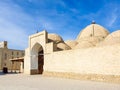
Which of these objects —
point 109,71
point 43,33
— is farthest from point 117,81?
point 43,33

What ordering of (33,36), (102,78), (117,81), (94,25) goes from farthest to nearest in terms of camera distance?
(94,25) < (33,36) < (102,78) < (117,81)

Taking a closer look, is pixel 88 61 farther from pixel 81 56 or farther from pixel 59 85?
pixel 59 85

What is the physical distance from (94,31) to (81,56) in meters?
13.9

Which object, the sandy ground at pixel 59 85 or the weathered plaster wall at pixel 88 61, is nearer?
the sandy ground at pixel 59 85

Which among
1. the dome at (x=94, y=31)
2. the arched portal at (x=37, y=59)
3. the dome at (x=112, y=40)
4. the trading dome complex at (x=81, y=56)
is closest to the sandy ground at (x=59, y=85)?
the trading dome complex at (x=81, y=56)

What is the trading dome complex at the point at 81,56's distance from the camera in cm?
1497

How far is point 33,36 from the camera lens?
2762 centimetres

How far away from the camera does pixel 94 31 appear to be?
101 ft

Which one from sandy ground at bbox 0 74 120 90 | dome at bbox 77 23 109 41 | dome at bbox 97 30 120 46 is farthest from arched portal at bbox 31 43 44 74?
sandy ground at bbox 0 74 120 90

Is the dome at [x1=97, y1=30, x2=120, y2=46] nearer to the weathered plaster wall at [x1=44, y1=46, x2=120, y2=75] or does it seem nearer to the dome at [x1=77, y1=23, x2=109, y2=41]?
the weathered plaster wall at [x1=44, y1=46, x2=120, y2=75]

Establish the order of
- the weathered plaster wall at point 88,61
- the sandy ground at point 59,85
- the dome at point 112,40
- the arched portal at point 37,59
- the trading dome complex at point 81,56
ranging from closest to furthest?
the sandy ground at point 59,85 < the weathered plaster wall at point 88,61 < the trading dome complex at point 81,56 < the dome at point 112,40 < the arched portal at point 37,59

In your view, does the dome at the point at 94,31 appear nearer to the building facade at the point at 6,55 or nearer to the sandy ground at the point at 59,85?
the sandy ground at the point at 59,85

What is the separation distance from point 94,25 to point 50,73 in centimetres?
1411

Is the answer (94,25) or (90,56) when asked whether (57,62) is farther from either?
(94,25)
